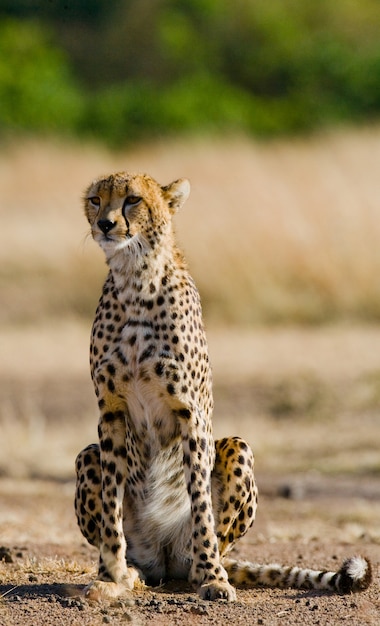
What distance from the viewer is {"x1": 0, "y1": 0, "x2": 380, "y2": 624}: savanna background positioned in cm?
455

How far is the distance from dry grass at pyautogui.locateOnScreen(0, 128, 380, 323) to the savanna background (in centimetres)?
2

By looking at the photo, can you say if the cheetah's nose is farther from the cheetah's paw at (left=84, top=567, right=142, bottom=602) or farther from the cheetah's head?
the cheetah's paw at (left=84, top=567, right=142, bottom=602)

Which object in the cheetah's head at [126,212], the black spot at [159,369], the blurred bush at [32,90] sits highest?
the blurred bush at [32,90]

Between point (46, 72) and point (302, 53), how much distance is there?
5.28m

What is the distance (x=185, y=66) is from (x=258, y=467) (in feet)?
77.4

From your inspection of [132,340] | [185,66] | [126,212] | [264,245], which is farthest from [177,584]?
[185,66]

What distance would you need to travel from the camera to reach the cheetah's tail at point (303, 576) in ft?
11.5

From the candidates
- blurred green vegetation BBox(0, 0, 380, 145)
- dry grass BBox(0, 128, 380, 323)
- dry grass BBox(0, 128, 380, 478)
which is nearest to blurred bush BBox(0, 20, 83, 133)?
blurred green vegetation BBox(0, 0, 380, 145)

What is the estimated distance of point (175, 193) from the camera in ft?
12.0

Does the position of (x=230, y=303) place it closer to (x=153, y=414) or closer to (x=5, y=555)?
(x=5, y=555)

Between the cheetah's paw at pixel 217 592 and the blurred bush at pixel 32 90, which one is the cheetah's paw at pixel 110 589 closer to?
the cheetah's paw at pixel 217 592

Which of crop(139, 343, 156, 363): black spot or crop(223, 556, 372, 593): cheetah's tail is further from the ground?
crop(139, 343, 156, 363): black spot

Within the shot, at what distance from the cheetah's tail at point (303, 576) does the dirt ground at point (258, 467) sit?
37mm

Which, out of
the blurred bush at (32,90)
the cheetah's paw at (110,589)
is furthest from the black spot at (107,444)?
the blurred bush at (32,90)
